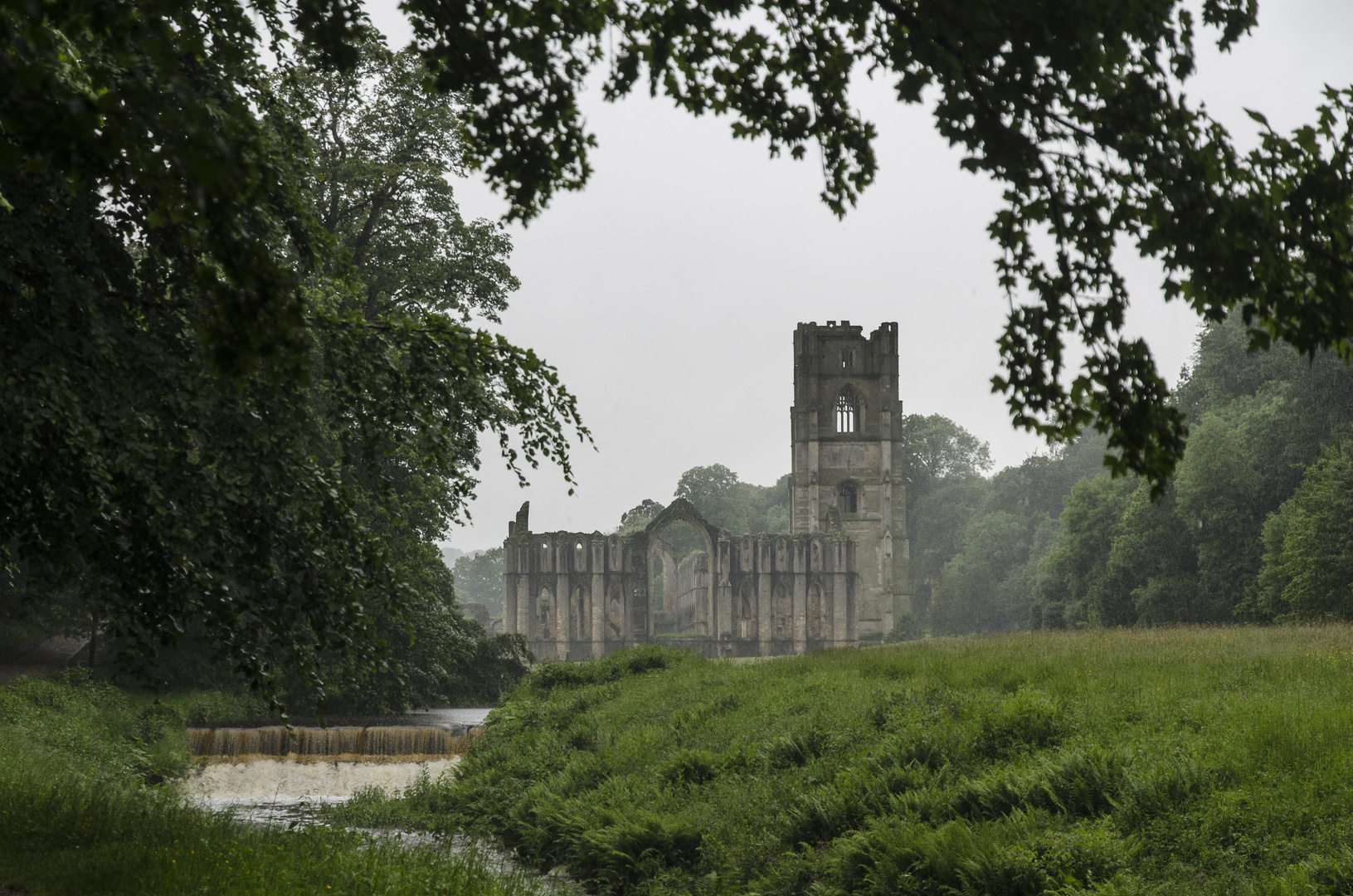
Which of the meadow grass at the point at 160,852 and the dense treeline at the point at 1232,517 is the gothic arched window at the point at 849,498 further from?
the meadow grass at the point at 160,852

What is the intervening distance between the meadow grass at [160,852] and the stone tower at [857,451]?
53.6 metres

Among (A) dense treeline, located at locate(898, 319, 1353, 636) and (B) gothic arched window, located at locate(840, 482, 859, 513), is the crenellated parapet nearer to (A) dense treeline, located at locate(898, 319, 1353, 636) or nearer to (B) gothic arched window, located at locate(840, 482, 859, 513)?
(B) gothic arched window, located at locate(840, 482, 859, 513)

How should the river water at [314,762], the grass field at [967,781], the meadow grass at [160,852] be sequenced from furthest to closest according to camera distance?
the river water at [314,762], the grass field at [967,781], the meadow grass at [160,852]

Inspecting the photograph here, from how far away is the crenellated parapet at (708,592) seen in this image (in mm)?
60562

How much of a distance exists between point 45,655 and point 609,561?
3560 cm

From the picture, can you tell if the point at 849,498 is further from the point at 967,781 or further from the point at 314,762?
the point at 967,781

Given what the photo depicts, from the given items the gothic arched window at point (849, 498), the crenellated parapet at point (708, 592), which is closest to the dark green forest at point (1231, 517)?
the crenellated parapet at point (708, 592)

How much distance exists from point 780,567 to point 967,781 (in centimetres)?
5104

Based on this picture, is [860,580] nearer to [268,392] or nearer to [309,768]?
[309,768]

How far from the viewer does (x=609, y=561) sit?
61.4m

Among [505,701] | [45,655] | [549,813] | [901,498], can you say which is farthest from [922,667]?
[901,498]

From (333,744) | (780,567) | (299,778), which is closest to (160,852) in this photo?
(299,778)

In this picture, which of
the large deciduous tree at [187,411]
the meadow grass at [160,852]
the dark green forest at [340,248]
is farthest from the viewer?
the meadow grass at [160,852]

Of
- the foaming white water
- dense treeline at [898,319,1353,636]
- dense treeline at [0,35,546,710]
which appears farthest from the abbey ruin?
dense treeline at [0,35,546,710]
